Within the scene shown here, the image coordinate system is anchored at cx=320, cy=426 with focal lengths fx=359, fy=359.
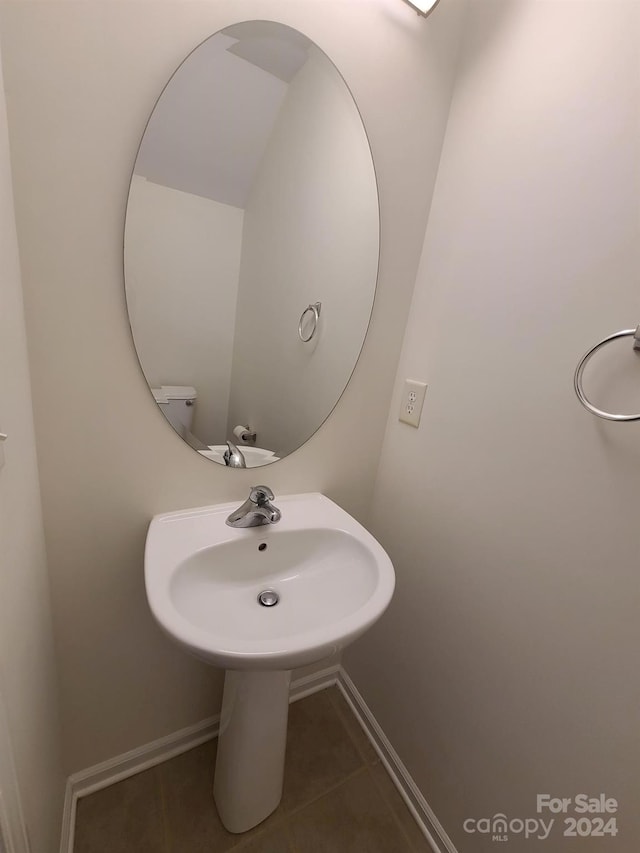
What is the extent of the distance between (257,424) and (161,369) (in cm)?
27

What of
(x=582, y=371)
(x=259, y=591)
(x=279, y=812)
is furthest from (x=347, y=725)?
(x=582, y=371)

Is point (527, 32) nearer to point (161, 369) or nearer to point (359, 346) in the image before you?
point (359, 346)

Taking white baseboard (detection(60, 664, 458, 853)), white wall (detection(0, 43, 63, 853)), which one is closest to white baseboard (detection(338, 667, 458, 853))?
white baseboard (detection(60, 664, 458, 853))

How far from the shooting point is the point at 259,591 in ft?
2.93

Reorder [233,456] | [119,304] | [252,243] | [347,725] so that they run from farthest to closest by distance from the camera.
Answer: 1. [347,725]
2. [233,456]
3. [252,243]
4. [119,304]

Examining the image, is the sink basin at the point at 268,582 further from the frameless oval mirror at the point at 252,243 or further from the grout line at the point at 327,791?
the grout line at the point at 327,791

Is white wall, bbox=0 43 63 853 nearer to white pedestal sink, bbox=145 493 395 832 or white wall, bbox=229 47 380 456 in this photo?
white pedestal sink, bbox=145 493 395 832

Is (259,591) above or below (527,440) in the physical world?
below

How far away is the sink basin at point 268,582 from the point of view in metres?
0.60

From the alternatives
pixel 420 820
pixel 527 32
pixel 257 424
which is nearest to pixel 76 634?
pixel 257 424

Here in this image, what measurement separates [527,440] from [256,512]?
64cm

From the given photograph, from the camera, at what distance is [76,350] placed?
706 mm

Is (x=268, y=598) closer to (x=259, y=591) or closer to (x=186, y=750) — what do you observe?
(x=259, y=591)

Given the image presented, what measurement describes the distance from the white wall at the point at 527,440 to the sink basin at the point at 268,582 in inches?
10.9
